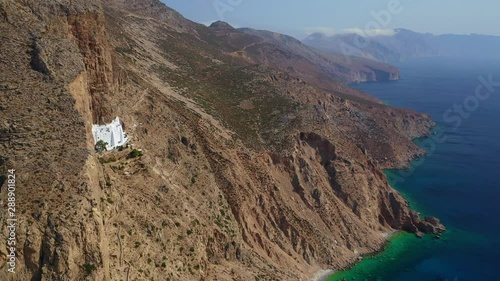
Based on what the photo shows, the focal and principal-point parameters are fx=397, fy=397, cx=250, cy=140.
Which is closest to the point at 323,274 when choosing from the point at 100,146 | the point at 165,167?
the point at 165,167

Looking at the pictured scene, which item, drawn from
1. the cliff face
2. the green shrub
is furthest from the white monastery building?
the cliff face

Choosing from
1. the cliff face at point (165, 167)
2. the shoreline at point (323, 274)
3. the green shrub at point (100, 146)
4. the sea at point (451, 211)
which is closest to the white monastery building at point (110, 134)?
the green shrub at point (100, 146)

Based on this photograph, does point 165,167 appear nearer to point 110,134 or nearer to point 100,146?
point 110,134

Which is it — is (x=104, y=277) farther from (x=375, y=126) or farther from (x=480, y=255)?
(x=375, y=126)

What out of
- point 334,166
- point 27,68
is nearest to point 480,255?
point 334,166

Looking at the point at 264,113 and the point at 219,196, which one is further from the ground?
the point at 264,113
